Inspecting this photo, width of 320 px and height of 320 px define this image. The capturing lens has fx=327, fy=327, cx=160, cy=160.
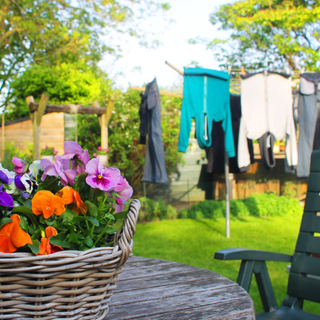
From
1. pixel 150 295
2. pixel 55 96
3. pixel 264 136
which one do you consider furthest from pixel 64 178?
pixel 55 96

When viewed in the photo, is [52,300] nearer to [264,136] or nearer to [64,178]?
[64,178]

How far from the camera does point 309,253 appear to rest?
1.53m

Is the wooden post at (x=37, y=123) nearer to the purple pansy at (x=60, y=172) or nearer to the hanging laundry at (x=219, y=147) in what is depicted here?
the hanging laundry at (x=219, y=147)

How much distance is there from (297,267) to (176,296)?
0.83 meters

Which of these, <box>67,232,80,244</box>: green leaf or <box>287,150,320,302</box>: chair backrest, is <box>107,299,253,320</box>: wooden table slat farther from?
<box>287,150,320,302</box>: chair backrest

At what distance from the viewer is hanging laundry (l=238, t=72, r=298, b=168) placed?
13.5 feet

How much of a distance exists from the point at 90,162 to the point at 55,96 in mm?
8158

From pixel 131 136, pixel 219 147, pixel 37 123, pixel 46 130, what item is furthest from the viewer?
pixel 46 130

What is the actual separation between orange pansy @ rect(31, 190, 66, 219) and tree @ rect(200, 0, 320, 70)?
11.2 meters

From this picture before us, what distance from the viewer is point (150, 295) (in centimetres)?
92

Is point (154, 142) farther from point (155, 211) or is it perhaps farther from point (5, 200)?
point (5, 200)

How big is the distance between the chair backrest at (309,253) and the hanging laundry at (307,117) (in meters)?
2.86

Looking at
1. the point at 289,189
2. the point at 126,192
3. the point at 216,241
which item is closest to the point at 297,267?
the point at 126,192

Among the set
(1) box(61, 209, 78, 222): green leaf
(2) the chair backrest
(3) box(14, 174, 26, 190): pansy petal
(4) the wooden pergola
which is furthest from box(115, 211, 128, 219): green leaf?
(4) the wooden pergola
